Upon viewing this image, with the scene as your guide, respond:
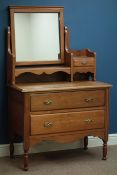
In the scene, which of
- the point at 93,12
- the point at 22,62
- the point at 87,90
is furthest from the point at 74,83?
the point at 93,12

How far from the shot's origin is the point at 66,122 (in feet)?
11.9

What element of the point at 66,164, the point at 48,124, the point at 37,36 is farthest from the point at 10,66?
the point at 66,164

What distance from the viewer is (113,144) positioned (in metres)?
4.39

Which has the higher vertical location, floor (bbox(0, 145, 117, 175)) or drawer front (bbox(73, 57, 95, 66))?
drawer front (bbox(73, 57, 95, 66))

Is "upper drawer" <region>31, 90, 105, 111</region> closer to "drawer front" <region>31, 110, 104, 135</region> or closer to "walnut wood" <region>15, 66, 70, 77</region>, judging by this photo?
"drawer front" <region>31, 110, 104, 135</region>

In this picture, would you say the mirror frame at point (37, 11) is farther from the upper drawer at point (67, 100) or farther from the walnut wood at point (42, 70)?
the upper drawer at point (67, 100)

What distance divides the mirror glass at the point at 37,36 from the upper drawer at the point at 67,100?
21.4 inches

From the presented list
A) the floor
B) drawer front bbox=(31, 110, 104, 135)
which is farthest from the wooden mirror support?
the floor

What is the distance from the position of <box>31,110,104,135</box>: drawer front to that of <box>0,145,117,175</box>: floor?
0.35 meters

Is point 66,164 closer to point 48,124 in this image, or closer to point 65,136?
point 65,136

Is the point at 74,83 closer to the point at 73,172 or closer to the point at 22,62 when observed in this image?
the point at 22,62

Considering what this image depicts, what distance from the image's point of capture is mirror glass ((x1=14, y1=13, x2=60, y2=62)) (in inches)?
152

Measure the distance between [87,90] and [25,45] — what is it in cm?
77

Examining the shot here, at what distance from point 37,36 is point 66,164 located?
4.24 ft
